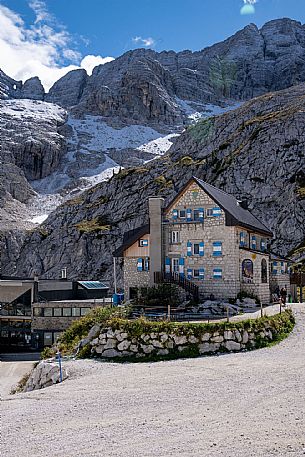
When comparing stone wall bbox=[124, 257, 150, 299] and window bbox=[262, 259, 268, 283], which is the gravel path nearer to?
stone wall bbox=[124, 257, 150, 299]

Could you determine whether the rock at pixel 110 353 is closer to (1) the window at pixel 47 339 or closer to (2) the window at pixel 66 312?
(2) the window at pixel 66 312

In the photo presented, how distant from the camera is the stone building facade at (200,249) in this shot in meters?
32.2

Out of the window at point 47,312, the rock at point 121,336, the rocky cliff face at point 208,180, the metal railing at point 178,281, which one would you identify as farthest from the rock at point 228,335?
the rocky cliff face at point 208,180

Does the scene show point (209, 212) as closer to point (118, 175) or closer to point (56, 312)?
point (56, 312)

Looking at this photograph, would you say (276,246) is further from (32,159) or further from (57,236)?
(32,159)

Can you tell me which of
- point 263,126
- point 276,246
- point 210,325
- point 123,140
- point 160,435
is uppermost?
point 123,140

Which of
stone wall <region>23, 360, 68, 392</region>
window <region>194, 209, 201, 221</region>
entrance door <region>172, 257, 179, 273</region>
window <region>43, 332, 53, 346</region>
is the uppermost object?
window <region>194, 209, 201, 221</region>

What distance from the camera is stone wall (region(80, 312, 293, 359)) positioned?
70.4 feet

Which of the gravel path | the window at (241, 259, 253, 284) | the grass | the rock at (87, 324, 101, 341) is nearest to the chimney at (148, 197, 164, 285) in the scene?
the window at (241, 259, 253, 284)

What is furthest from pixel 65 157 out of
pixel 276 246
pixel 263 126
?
pixel 276 246

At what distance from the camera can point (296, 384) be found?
49.5 ft

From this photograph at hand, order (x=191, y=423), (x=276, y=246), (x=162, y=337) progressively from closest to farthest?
(x=191, y=423)
(x=162, y=337)
(x=276, y=246)

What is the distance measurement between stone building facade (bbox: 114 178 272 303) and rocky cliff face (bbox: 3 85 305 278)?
40455 millimetres

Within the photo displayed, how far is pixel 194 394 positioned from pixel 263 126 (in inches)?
3561
